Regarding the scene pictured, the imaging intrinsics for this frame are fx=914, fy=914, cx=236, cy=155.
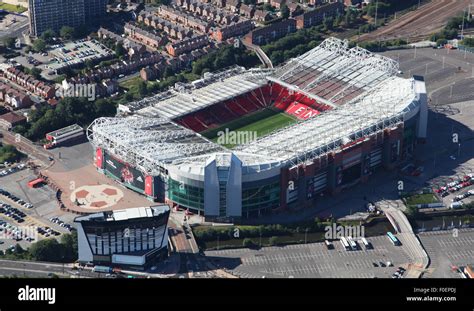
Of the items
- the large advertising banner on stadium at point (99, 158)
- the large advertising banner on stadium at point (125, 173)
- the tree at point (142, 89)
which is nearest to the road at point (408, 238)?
the large advertising banner on stadium at point (125, 173)

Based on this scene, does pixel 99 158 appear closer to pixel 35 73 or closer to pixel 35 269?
pixel 35 269

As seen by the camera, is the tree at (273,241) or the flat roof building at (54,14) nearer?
the tree at (273,241)

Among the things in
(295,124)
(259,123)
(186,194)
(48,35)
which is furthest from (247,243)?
(48,35)

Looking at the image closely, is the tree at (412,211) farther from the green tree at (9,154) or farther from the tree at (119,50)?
the tree at (119,50)

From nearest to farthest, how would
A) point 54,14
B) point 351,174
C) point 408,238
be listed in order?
point 408,238
point 351,174
point 54,14

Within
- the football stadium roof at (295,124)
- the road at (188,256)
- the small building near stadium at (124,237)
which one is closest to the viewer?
the small building near stadium at (124,237)

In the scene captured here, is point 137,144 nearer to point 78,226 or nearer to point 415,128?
point 78,226
